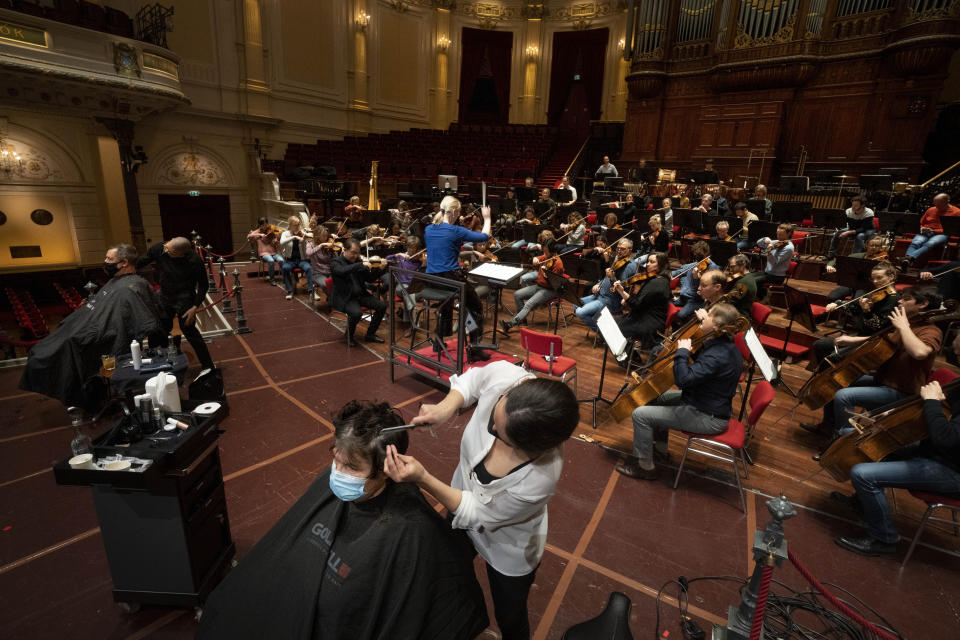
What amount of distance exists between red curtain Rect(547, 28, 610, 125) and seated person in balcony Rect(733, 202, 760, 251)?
12.1 metres

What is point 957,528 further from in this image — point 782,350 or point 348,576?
point 348,576

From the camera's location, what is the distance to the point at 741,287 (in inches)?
196

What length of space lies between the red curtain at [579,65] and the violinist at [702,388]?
57.3 feet

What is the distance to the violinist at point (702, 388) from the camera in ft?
10.1

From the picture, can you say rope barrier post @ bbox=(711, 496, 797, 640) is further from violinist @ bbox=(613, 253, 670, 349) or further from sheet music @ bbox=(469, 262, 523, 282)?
violinist @ bbox=(613, 253, 670, 349)

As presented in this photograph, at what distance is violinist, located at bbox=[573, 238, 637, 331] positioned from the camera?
5805 millimetres

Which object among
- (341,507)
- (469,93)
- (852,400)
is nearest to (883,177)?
(852,400)

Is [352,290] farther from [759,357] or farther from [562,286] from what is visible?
[759,357]

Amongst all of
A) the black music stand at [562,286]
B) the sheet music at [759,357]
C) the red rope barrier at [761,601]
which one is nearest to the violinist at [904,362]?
the sheet music at [759,357]

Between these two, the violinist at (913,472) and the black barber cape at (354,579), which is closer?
Answer: the black barber cape at (354,579)

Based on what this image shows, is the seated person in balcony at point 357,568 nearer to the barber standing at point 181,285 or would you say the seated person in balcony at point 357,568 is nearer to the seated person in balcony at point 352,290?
the barber standing at point 181,285

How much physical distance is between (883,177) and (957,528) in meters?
8.63

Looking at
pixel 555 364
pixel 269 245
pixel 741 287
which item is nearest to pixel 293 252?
pixel 269 245

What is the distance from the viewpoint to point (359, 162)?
528 inches
